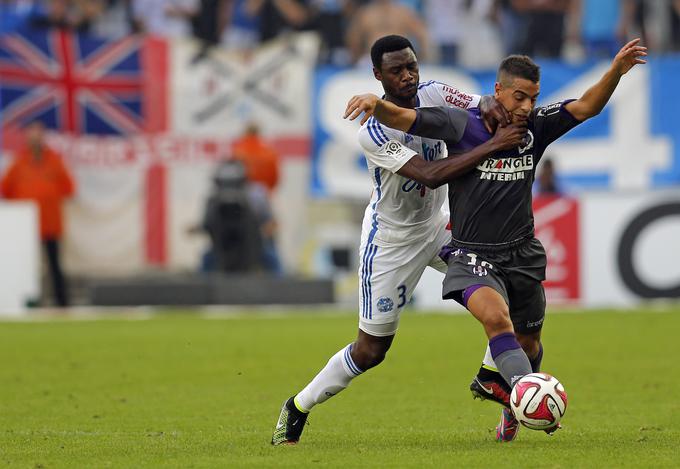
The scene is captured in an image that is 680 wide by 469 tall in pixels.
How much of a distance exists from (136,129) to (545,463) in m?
16.0

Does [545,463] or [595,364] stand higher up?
[545,463]

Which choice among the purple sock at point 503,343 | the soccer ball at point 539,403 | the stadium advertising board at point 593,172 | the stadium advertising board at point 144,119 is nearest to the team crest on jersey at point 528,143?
the purple sock at point 503,343

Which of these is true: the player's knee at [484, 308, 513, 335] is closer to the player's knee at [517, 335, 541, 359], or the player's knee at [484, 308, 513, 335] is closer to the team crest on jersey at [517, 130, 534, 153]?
the player's knee at [517, 335, 541, 359]

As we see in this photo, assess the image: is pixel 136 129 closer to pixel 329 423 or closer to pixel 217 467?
pixel 329 423

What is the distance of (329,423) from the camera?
9.53m

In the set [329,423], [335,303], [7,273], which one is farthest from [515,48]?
[329,423]

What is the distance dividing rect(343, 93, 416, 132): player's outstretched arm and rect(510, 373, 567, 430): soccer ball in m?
A: 1.60

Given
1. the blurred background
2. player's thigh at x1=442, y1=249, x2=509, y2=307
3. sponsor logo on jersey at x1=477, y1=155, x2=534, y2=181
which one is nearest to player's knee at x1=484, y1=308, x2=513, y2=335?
player's thigh at x1=442, y1=249, x2=509, y2=307

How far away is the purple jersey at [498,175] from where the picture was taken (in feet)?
26.0

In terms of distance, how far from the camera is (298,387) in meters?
11.6

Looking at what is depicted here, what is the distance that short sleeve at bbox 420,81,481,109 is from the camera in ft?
27.7

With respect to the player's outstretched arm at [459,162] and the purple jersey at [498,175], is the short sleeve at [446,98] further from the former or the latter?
the player's outstretched arm at [459,162]

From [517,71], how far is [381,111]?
80 centimetres

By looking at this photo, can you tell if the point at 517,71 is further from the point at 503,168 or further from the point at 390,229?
the point at 390,229
